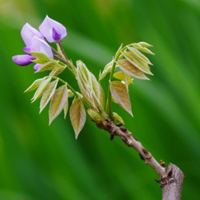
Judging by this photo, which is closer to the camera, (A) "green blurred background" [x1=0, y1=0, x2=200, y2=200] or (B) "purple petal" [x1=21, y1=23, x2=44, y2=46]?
(B) "purple petal" [x1=21, y1=23, x2=44, y2=46]

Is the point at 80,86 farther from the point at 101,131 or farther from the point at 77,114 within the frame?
the point at 101,131

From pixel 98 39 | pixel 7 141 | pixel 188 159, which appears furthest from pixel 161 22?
pixel 7 141

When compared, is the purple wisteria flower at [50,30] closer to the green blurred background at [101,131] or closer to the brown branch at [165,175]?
the brown branch at [165,175]

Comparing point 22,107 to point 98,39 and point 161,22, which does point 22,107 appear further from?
point 161,22

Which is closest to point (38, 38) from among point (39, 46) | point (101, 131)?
point (39, 46)

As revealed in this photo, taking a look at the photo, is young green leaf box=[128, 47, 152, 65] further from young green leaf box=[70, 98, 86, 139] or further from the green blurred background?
the green blurred background

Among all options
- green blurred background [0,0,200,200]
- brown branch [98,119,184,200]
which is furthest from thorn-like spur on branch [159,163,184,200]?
green blurred background [0,0,200,200]
